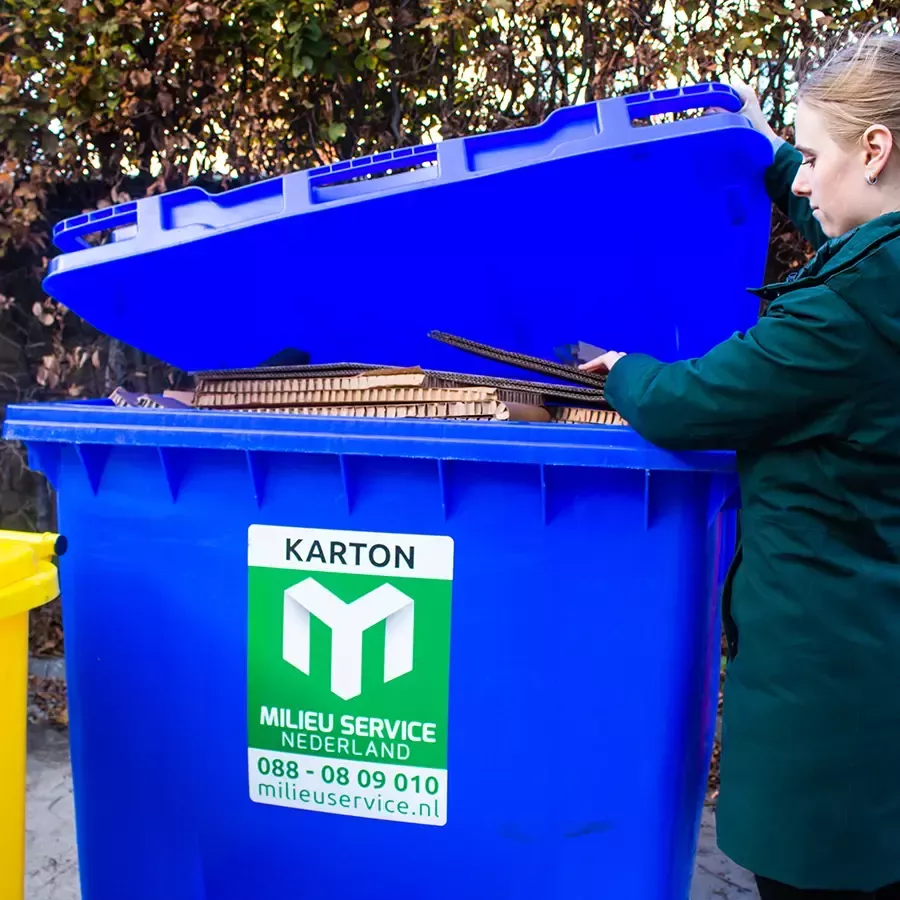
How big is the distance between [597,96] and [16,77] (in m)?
2.02

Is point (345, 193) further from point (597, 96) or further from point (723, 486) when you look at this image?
point (597, 96)

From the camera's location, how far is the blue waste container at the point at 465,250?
5.88ft

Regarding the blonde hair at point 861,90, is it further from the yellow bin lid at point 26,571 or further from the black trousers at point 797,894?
the yellow bin lid at point 26,571

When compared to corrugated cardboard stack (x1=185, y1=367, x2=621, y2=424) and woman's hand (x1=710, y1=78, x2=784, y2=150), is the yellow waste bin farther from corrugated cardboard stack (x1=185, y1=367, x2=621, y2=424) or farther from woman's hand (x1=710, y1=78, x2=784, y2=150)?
woman's hand (x1=710, y1=78, x2=784, y2=150)

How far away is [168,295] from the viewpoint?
83.9 inches

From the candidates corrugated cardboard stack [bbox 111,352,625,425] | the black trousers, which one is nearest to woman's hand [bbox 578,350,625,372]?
corrugated cardboard stack [bbox 111,352,625,425]

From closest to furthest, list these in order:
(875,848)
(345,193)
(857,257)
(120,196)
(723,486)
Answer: (857,257) < (875,848) < (723,486) < (345,193) < (120,196)

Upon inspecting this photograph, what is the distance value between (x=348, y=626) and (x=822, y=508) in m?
0.82

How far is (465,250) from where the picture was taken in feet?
6.75

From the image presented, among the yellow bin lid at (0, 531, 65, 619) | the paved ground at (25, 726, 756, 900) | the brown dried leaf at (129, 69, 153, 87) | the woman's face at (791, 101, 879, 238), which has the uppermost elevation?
the brown dried leaf at (129, 69, 153, 87)

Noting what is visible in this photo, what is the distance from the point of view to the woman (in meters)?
1.35

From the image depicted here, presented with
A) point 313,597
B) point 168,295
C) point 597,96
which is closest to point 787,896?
point 313,597

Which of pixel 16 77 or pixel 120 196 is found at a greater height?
pixel 16 77

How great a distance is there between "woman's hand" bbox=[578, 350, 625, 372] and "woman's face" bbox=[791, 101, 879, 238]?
39 cm
